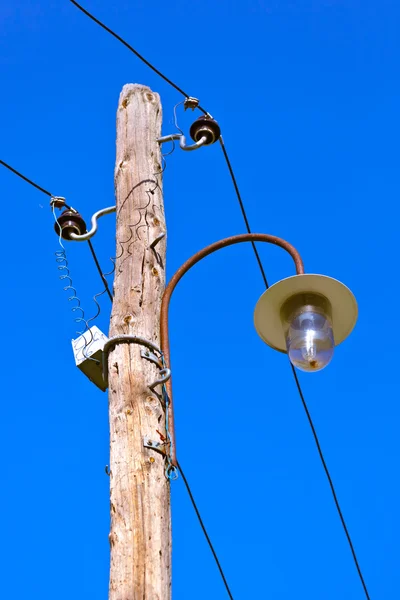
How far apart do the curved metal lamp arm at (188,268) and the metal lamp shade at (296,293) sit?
0.52 ft

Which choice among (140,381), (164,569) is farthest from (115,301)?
(164,569)

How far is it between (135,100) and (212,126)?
0.47 metres

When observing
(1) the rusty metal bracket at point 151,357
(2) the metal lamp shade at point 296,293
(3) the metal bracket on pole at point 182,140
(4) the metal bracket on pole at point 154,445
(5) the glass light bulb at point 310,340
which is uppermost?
(3) the metal bracket on pole at point 182,140

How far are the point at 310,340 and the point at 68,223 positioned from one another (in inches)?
62.8

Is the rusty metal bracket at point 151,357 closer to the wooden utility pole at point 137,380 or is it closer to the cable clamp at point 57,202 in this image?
the wooden utility pole at point 137,380

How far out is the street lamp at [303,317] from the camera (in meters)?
4.16

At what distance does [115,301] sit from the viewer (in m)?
4.32

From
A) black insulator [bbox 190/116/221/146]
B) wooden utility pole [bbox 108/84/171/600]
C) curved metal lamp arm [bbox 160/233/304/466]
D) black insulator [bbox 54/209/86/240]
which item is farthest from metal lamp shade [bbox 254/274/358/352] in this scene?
black insulator [bbox 190/116/221/146]

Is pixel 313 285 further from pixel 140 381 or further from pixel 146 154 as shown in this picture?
pixel 146 154

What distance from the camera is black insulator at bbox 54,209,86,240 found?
5059 mm

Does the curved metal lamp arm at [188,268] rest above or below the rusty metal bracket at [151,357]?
above

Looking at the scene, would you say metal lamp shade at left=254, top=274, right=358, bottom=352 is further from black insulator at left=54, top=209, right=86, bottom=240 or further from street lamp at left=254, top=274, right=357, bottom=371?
black insulator at left=54, top=209, right=86, bottom=240

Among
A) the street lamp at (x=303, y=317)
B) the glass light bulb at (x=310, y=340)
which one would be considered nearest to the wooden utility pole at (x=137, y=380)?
the street lamp at (x=303, y=317)

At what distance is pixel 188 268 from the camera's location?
15.2ft
